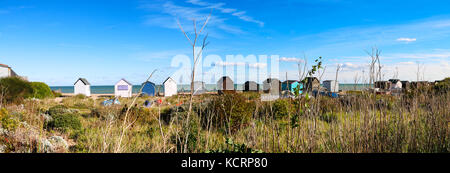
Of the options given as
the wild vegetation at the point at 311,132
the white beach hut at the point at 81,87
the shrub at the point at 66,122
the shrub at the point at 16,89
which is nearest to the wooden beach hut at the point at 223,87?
the wild vegetation at the point at 311,132

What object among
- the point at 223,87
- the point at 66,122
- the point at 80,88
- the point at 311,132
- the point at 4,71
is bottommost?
the point at 66,122

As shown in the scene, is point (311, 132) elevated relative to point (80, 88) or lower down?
lower down

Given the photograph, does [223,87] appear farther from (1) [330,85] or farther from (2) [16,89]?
(2) [16,89]

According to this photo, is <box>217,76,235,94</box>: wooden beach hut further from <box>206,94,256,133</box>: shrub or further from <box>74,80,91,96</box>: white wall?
<box>74,80,91,96</box>: white wall

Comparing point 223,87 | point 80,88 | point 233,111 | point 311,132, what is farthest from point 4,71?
point 311,132

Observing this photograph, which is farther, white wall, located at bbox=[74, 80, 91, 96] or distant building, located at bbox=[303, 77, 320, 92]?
white wall, located at bbox=[74, 80, 91, 96]

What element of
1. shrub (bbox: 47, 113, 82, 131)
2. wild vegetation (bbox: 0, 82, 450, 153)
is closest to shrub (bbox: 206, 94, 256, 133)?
wild vegetation (bbox: 0, 82, 450, 153)

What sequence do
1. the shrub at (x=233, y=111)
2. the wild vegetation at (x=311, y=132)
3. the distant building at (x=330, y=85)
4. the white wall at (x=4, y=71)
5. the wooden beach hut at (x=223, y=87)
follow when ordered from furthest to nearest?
the white wall at (x=4, y=71), the shrub at (x=233, y=111), the wooden beach hut at (x=223, y=87), the distant building at (x=330, y=85), the wild vegetation at (x=311, y=132)

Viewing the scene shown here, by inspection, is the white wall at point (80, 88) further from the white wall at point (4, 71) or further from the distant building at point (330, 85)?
the distant building at point (330, 85)
